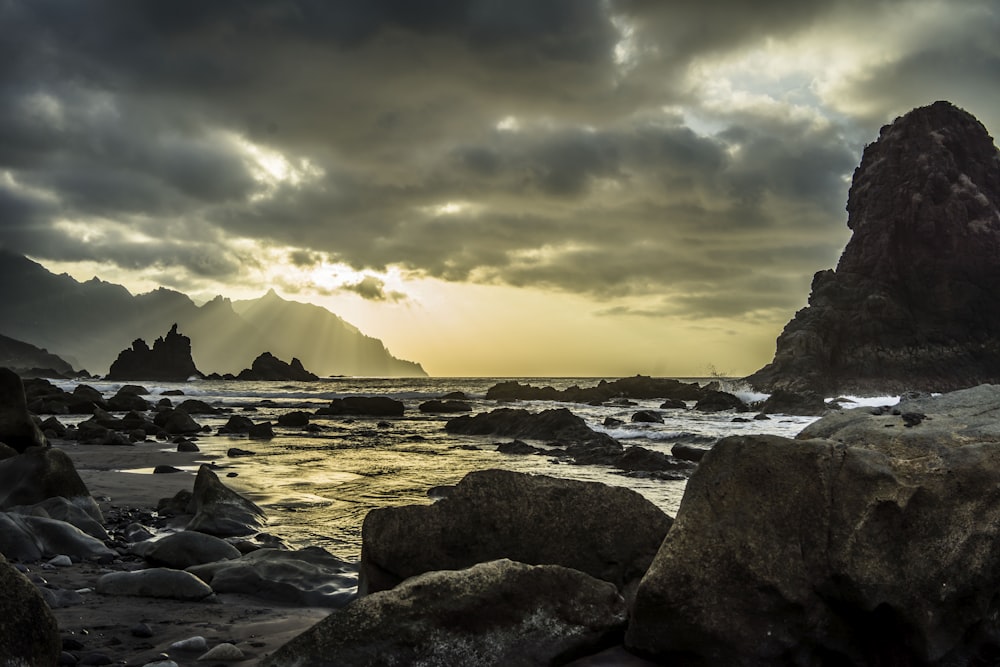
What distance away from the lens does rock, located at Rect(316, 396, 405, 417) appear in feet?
142

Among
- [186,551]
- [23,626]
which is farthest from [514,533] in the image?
[186,551]

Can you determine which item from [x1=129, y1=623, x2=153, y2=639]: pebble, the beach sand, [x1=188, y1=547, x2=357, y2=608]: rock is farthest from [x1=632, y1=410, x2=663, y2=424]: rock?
[x1=129, y1=623, x2=153, y2=639]: pebble

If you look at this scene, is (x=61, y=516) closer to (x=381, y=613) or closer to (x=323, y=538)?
(x=323, y=538)

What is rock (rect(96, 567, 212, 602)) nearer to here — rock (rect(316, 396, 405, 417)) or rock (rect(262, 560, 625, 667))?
rock (rect(262, 560, 625, 667))

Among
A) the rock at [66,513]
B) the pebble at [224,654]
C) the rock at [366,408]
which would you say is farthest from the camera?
the rock at [366,408]

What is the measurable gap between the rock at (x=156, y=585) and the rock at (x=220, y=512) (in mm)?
2749

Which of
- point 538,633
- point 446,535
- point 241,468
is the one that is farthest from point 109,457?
point 538,633

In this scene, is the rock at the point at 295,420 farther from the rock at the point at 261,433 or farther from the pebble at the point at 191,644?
the pebble at the point at 191,644

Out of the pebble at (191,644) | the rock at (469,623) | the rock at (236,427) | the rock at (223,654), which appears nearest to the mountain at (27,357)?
the rock at (236,427)

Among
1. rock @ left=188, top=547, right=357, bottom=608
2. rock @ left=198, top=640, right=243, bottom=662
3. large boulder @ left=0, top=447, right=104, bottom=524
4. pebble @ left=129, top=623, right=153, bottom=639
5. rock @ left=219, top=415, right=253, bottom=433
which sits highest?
large boulder @ left=0, top=447, right=104, bottom=524

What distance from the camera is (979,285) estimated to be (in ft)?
249

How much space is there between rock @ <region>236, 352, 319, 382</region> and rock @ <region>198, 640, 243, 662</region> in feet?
409

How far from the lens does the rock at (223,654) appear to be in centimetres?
432

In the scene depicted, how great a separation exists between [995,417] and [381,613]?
207 inches
